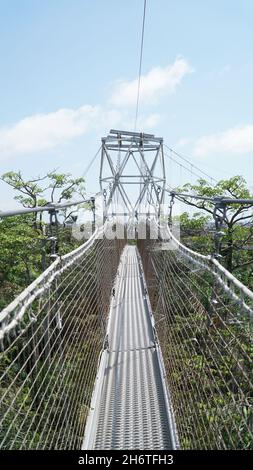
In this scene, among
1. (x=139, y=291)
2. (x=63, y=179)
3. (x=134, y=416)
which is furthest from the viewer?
(x=63, y=179)

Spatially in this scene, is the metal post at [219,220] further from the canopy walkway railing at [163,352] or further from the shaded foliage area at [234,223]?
the shaded foliage area at [234,223]

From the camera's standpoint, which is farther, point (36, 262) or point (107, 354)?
point (36, 262)

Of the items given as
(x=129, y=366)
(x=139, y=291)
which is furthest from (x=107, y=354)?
(x=139, y=291)

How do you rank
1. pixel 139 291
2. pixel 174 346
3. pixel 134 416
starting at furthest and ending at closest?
pixel 139 291 → pixel 174 346 → pixel 134 416

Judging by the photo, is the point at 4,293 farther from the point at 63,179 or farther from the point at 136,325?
the point at 136,325

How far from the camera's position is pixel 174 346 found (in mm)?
2180

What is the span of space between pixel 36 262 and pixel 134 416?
6.27 metres

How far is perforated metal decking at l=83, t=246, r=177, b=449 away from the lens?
1617 mm

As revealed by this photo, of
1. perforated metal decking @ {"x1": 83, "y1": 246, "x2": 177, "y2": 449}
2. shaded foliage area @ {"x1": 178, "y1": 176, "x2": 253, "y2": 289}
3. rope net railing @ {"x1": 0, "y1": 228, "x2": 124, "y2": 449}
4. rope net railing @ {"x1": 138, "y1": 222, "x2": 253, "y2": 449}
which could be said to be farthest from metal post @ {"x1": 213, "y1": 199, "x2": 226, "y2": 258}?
shaded foliage area @ {"x1": 178, "y1": 176, "x2": 253, "y2": 289}

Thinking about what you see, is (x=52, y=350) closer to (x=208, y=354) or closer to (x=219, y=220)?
(x=208, y=354)

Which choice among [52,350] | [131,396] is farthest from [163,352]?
[52,350]

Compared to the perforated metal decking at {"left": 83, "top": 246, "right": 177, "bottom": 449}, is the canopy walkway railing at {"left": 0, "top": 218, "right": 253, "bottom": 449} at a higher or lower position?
higher

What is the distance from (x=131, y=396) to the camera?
1938 mm

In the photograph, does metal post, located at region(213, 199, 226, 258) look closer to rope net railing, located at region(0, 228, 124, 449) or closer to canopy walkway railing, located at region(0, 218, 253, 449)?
canopy walkway railing, located at region(0, 218, 253, 449)
